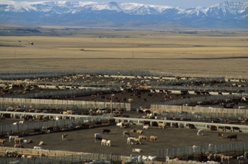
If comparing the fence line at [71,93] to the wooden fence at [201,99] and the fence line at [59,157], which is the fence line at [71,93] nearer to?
the wooden fence at [201,99]

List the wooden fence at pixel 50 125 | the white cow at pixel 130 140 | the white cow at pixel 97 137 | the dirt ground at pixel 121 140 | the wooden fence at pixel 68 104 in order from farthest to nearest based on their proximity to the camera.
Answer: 1. the wooden fence at pixel 68 104
2. the wooden fence at pixel 50 125
3. the white cow at pixel 97 137
4. the white cow at pixel 130 140
5. the dirt ground at pixel 121 140

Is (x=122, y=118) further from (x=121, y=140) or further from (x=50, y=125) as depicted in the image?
(x=121, y=140)

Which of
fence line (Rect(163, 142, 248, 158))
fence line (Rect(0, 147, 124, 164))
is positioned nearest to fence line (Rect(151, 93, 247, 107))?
fence line (Rect(163, 142, 248, 158))

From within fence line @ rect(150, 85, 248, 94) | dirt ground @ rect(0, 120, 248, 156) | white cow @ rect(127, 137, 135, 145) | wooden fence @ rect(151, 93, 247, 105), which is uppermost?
fence line @ rect(150, 85, 248, 94)

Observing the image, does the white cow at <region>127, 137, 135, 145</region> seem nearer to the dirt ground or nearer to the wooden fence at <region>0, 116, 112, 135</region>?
the dirt ground

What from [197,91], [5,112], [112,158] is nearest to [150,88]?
[197,91]

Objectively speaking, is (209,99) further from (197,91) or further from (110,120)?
(110,120)

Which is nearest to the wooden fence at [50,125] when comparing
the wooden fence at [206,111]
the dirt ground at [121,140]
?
the dirt ground at [121,140]

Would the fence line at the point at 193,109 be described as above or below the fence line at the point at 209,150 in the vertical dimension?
Result: above

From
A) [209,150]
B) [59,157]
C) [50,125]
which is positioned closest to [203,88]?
[50,125]
